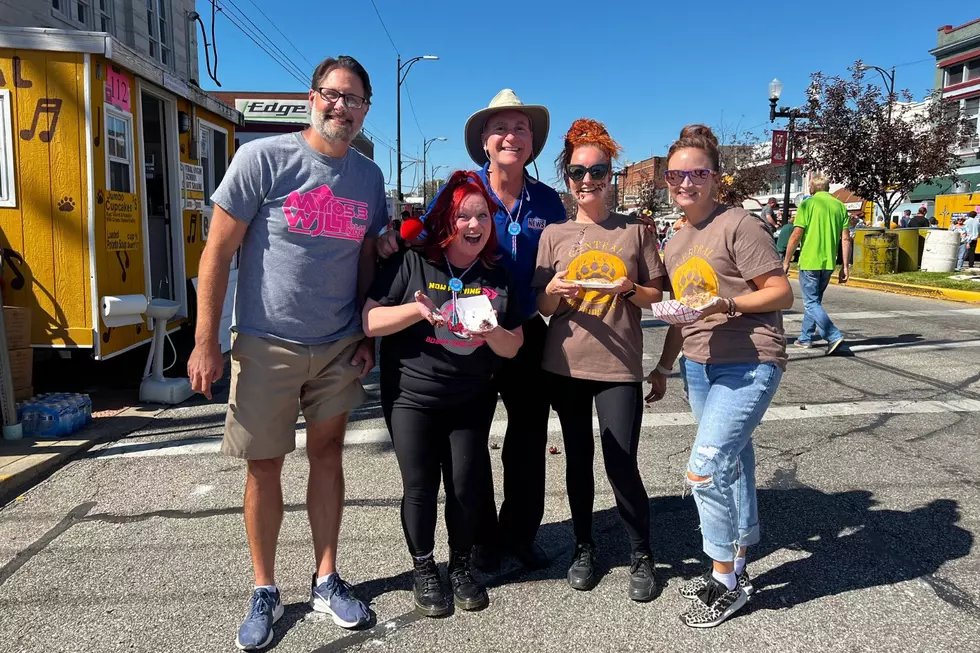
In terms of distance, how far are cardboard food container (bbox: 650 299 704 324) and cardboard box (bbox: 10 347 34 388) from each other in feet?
15.2

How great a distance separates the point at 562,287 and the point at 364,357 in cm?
83

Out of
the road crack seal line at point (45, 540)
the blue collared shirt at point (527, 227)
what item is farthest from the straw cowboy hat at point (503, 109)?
the road crack seal line at point (45, 540)

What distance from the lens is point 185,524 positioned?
3512mm

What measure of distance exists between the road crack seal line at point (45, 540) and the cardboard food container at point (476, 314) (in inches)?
92.0

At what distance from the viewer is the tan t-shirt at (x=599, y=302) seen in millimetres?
2748

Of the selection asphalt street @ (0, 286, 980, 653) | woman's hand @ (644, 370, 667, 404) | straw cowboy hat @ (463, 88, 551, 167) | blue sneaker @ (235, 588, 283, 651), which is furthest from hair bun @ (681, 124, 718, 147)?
blue sneaker @ (235, 588, 283, 651)

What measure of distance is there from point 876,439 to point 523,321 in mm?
3284

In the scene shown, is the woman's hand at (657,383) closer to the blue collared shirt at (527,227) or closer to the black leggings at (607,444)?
the black leggings at (607,444)

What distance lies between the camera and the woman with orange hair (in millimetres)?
2750

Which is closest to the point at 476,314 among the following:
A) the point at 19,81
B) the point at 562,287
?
the point at 562,287

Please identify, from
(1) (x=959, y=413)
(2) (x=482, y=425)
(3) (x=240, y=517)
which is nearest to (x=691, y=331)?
(2) (x=482, y=425)

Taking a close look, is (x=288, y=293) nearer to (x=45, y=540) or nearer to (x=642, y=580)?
(x=642, y=580)

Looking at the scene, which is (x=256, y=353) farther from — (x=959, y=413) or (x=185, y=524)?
(x=959, y=413)

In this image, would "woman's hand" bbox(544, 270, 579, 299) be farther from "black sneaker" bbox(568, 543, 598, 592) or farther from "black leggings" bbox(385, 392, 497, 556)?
"black sneaker" bbox(568, 543, 598, 592)
